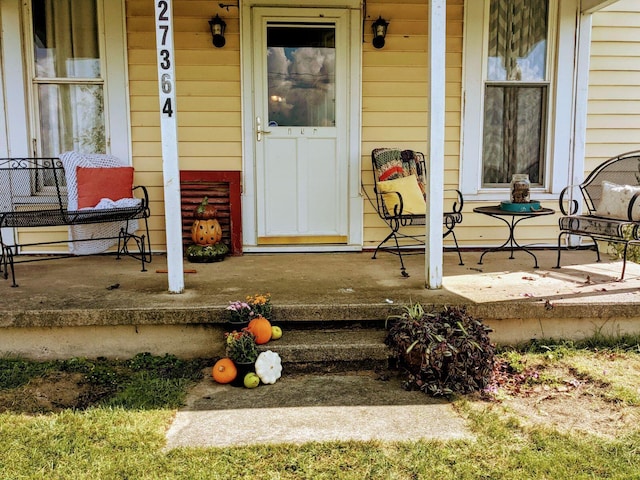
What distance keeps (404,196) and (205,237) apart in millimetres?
1623

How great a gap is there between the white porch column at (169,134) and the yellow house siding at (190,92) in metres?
1.39

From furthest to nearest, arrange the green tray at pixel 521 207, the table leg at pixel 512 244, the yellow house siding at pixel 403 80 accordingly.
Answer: the yellow house siding at pixel 403 80, the table leg at pixel 512 244, the green tray at pixel 521 207

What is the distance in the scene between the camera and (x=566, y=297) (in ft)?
10.7

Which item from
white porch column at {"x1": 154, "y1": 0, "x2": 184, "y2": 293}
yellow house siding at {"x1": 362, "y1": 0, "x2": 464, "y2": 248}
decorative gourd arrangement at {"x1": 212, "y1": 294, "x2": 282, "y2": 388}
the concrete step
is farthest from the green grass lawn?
yellow house siding at {"x1": 362, "y1": 0, "x2": 464, "y2": 248}

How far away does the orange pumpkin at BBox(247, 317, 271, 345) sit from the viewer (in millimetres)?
2832

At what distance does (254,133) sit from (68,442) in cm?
304

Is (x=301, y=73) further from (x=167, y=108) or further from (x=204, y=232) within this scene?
(x=167, y=108)

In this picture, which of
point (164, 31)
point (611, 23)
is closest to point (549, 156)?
point (611, 23)

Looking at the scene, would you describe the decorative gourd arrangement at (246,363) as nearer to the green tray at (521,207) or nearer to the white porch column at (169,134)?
the white porch column at (169,134)

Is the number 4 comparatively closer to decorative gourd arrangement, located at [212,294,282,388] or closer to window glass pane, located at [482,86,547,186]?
decorative gourd arrangement, located at [212,294,282,388]

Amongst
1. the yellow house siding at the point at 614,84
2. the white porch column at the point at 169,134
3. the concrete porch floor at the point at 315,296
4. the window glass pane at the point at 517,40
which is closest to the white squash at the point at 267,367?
the concrete porch floor at the point at 315,296

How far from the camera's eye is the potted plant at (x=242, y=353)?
2.70m

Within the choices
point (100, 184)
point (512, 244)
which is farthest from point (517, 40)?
point (100, 184)

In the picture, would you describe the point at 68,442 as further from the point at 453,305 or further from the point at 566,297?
the point at 566,297
